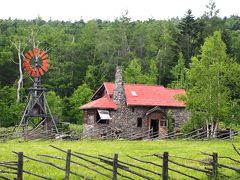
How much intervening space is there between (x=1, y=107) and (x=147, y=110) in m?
19.6

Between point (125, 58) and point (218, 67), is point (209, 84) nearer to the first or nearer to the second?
point (218, 67)

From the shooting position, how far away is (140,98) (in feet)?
144

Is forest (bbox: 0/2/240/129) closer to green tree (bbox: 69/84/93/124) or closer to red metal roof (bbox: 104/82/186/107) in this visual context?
green tree (bbox: 69/84/93/124)

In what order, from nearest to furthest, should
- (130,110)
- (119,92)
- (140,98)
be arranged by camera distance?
1. (130,110)
2. (119,92)
3. (140,98)

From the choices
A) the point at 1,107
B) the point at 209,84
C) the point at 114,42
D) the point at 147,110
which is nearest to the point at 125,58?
the point at 114,42

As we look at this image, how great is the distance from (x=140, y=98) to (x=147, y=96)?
1.16 m

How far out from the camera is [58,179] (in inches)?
650

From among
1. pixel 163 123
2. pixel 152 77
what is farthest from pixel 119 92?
pixel 152 77

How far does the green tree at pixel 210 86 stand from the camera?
36.5 m

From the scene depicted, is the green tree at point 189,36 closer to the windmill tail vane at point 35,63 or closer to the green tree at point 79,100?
the green tree at point 79,100

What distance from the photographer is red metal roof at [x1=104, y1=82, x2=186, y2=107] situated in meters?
43.4

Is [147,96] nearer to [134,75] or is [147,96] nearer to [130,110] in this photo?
[130,110]

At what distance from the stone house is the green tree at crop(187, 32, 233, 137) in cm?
596

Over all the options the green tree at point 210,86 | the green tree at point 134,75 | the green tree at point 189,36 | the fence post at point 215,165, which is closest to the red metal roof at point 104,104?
the green tree at point 210,86
